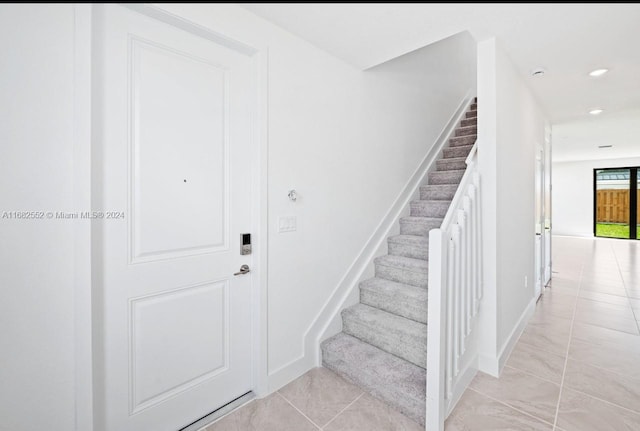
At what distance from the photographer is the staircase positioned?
190 centimetres

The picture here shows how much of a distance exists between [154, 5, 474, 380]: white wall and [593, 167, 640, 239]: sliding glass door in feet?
31.5

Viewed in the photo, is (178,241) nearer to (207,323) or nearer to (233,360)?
(207,323)

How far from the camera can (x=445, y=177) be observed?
356 centimetres

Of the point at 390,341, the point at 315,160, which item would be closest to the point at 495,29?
the point at 315,160

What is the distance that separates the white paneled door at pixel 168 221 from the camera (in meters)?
1.40

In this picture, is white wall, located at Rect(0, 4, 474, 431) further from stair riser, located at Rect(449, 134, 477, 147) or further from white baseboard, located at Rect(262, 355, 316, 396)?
stair riser, located at Rect(449, 134, 477, 147)

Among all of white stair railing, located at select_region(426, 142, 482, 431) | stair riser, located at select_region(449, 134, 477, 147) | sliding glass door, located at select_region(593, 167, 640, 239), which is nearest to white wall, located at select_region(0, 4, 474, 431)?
stair riser, located at select_region(449, 134, 477, 147)

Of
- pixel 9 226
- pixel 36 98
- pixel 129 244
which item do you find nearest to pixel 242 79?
pixel 36 98

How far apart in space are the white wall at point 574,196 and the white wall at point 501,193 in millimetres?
8825

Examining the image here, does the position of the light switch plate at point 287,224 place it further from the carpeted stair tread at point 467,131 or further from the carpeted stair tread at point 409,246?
the carpeted stair tread at point 467,131

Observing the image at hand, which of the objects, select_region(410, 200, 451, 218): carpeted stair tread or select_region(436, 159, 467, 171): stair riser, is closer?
select_region(410, 200, 451, 218): carpeted stair tread

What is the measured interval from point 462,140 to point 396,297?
276 cm

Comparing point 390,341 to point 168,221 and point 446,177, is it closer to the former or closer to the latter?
point 168,221

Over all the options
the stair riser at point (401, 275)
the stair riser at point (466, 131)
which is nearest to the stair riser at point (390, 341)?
the stair riser at point (401, 275)
